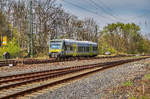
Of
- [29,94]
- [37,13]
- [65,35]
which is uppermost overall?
[37,13]

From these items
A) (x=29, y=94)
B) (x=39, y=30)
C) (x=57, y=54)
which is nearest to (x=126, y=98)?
(x=29, y=94)

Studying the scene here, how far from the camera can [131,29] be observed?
79.1 meters

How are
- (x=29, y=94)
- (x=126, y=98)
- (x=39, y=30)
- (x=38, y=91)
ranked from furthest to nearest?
(x=39, y=30), (x=38, y=91), (x=29, y=94), (x=126, y=98)

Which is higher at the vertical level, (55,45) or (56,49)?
(55,45)

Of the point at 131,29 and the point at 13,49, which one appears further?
the point at 131,29

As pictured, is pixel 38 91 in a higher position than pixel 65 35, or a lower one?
lower

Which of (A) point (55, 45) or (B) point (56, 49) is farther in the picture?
(A) point (55, 45)

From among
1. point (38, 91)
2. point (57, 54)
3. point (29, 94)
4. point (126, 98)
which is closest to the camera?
point (126, 98)

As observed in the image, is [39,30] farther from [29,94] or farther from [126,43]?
[126,43]

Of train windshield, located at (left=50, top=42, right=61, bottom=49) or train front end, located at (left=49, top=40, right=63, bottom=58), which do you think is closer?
train front end, located at (left=49, top=40, right=63, bottom=58)

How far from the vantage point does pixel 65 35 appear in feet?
167

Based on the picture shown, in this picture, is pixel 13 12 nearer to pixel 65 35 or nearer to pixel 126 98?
pixel 65 35

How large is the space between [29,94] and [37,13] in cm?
3770

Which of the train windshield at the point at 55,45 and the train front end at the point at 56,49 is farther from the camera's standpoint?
the train windshield at the point at 55,45
